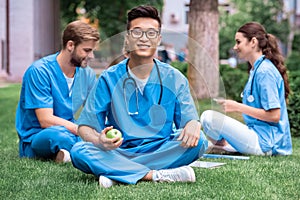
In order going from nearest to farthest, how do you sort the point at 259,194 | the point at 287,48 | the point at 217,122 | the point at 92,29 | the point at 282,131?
the point at 259,194 < the point at 217,122 < the point at 92,29 < the point at 282,131 < the point at 287,48

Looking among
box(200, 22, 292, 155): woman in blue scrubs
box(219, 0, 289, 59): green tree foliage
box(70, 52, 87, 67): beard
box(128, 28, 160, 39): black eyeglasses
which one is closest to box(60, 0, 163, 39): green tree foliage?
box(219, 0, 289, 59): green tree foliage

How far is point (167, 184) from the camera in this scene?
3.85m

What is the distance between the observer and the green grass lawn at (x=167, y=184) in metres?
3.57

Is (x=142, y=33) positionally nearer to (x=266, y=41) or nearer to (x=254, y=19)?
(x=266, y=41)

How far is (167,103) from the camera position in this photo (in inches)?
151

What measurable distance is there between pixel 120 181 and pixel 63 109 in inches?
53.8

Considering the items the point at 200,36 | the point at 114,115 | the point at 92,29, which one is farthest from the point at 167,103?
the point at 200,36

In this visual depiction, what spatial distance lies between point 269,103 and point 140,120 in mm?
1729

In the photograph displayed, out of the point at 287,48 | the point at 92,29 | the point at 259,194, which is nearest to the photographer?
the point at 259,194

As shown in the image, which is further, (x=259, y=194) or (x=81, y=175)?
(x=81, y=175)

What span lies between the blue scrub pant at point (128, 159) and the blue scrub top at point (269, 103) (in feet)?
5.07

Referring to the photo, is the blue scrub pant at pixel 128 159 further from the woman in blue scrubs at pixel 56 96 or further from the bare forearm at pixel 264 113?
the bare forearm at pixel 264 113

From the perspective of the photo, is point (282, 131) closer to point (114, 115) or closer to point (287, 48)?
point (114, 115)

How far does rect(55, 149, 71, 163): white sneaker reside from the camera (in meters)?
4.84
